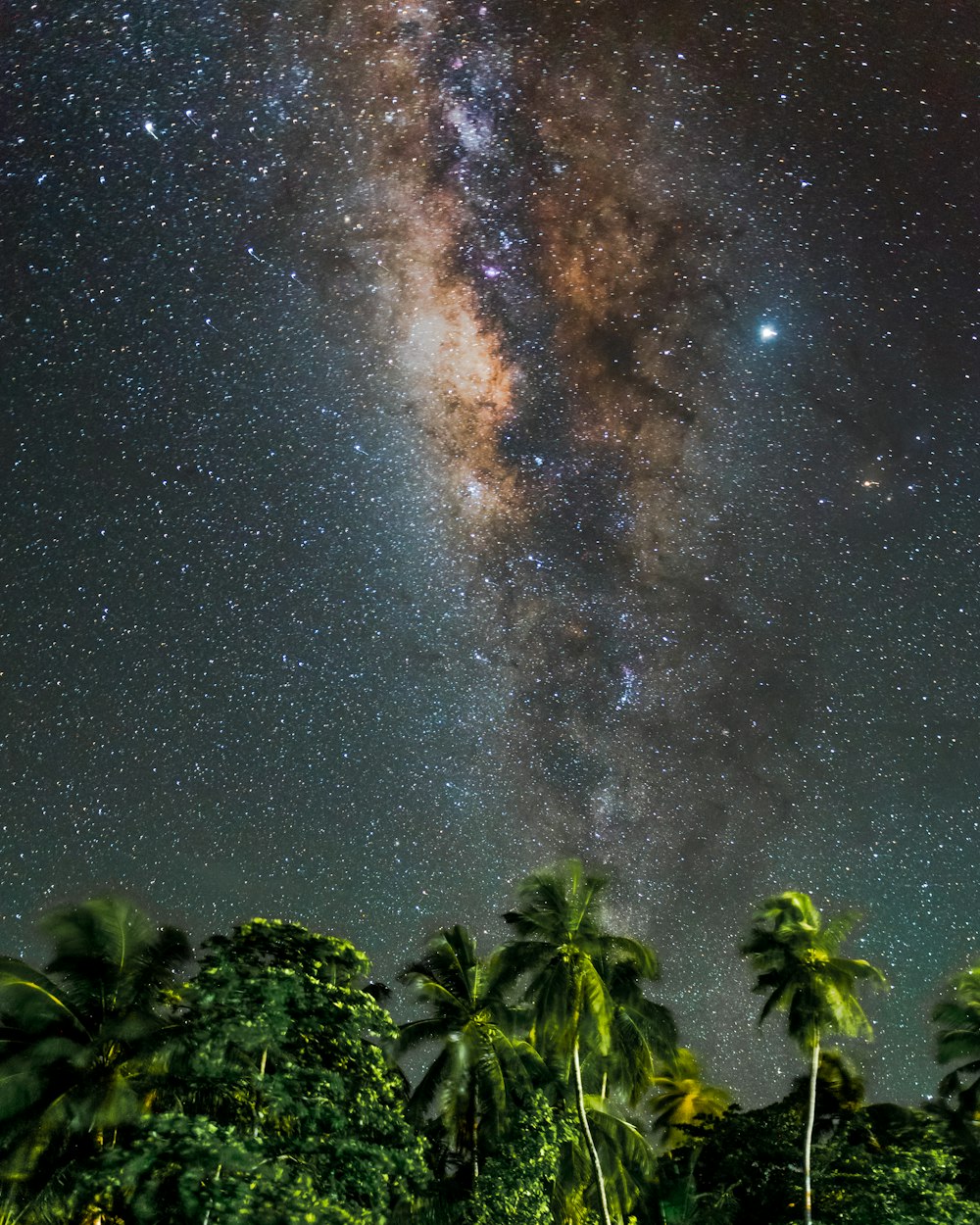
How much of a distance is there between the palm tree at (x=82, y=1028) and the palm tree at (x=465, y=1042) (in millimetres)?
7007

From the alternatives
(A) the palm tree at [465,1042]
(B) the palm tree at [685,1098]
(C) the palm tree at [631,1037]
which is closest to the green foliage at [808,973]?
(C) the palm tree at [631,1037]

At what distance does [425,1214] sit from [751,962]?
11108mm

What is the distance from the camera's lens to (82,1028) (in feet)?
52.9

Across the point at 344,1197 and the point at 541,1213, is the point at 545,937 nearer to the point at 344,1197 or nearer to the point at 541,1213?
the point at 541,1213

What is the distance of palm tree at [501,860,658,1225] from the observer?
22.0 m

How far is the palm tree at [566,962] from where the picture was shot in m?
22.0

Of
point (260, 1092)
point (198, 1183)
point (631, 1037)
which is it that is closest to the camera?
point (198, 1183)

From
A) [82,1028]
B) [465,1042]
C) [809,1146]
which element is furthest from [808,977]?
[82,1028]

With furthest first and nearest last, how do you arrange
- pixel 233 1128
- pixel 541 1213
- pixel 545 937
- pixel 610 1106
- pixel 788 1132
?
pixel 610 1106 → pixel 788 1132 → pixel 545 937 → pixel 541 1213 → pixel 233 1128

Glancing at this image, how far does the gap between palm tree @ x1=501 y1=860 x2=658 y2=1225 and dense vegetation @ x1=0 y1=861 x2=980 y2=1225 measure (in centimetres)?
5

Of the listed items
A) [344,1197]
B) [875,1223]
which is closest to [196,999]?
[344,1197]

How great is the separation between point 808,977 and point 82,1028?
1701cm

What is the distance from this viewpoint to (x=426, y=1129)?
2170 centimetres

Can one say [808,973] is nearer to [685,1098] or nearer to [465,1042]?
[465,1042]
